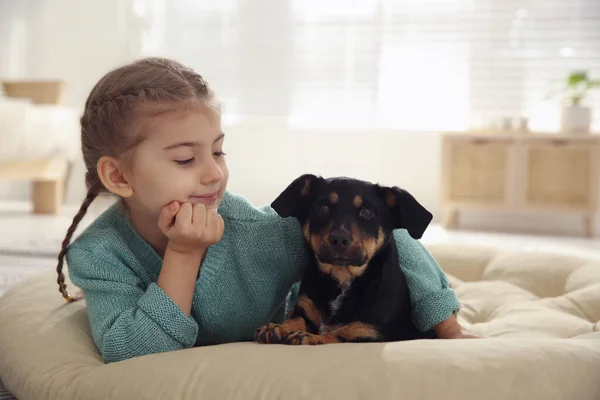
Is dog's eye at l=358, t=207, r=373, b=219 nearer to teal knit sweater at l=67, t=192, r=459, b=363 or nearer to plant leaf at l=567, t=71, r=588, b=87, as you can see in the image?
teal knit sweater at l=67, t=192, r=459, b=363

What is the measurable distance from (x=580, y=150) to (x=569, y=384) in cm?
405

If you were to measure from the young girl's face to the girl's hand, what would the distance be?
0.03 meters

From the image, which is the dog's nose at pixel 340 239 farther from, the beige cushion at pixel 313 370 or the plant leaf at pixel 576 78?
the plant leaf at pixel 576 78

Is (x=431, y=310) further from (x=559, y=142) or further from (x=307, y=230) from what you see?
(x=559, y=142)

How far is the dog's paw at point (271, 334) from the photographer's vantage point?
59.3 inches

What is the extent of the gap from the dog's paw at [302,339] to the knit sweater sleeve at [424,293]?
30 cm

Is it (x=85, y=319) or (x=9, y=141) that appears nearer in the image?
(x=85, y=319)

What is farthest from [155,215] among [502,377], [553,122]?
[553,122]

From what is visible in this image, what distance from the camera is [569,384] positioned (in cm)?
136

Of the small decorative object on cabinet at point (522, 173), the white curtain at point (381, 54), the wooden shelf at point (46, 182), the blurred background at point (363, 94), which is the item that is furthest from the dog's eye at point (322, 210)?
the white curtain at point (381, 54)

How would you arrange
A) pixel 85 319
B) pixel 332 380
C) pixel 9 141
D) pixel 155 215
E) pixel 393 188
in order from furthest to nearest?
pixel 9 141, pixel 85 319, pixel 155 215, pixel 393 188, pixel 332 380

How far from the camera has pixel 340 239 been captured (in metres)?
1.41

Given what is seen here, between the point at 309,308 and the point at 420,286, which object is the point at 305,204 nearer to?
the point at 309,308

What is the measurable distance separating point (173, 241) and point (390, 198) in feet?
1.43
